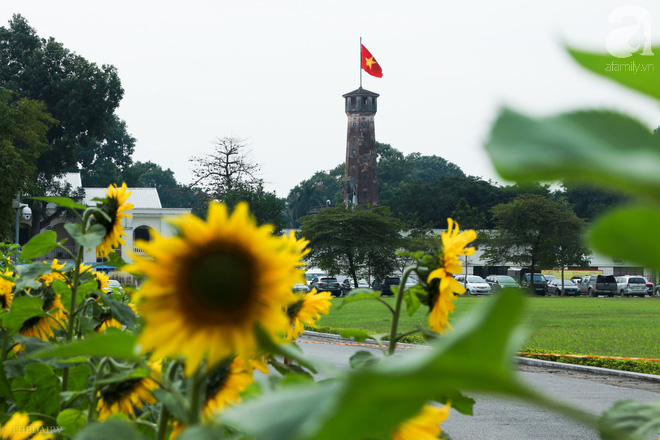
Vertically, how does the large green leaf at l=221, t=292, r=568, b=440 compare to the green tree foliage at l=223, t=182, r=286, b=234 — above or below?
below

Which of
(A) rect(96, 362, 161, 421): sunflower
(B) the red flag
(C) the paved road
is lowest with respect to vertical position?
(C) the paved road

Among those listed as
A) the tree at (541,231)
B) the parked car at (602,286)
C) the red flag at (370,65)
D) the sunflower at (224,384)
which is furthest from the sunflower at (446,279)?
the red flag at (370,65)

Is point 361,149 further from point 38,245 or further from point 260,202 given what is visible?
point 38,245

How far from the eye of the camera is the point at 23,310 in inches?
60.7

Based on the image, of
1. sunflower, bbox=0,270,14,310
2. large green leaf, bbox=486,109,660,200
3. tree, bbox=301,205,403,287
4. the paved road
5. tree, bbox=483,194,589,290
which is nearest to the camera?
large green leaf, bbox=486,109,660,200

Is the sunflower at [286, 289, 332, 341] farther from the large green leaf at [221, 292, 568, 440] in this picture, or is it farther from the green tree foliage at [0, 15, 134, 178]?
the green tree foliage at [0, 15, 134, 178]

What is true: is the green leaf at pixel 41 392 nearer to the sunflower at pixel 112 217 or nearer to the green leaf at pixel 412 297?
the sunflower at pixel 112 217

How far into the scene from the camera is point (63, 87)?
34125 millimetres

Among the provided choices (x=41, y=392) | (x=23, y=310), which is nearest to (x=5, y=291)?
(x=23, y=310)

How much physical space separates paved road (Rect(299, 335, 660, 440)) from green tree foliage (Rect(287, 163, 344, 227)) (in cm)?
4606

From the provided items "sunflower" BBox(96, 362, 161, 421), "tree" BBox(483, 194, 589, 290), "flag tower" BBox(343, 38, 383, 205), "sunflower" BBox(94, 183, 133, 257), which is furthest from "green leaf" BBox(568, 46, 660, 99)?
"flag tower" BBox(343, 38, 383, 205)

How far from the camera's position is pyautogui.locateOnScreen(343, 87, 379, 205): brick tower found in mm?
52188

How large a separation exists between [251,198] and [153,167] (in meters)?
44.8

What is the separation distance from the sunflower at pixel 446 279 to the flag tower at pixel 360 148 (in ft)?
167
